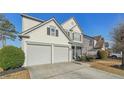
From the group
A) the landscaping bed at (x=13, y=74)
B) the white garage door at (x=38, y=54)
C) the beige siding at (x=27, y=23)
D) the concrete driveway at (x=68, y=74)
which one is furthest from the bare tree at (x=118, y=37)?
the landscaping bed at (x=13, y=74)

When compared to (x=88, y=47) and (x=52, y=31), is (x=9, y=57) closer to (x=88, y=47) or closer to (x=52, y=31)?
(x=52, y=31)

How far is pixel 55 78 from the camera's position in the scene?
10289mm

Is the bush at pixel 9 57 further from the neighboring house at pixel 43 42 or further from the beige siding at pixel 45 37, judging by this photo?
the beige siding at pixel 45 37

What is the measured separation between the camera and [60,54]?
18.6 meters

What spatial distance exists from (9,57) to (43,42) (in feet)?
16.5

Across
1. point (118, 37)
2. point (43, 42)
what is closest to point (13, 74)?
point (43, 42)

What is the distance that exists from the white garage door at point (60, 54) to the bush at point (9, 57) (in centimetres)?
569

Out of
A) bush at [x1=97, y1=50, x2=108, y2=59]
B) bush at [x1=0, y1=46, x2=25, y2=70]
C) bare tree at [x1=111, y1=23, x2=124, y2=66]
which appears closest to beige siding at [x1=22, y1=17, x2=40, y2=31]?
bush at [x1=0, y1=46, x2=25, y2=70]
